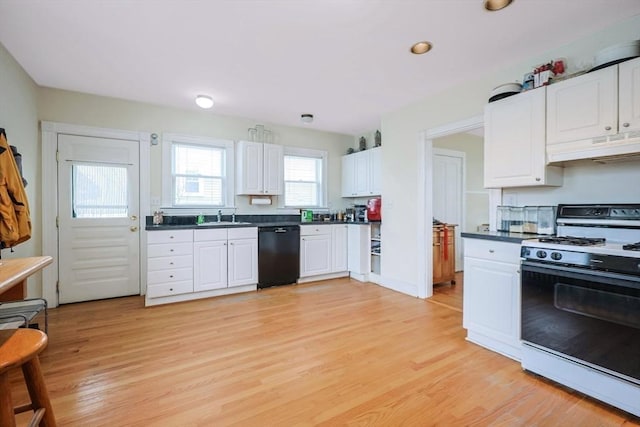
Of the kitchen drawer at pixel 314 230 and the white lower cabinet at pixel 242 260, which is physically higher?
the kitchen drawer at pixel 314 230

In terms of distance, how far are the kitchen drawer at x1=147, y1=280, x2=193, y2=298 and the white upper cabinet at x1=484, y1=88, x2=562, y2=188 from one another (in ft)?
11.3

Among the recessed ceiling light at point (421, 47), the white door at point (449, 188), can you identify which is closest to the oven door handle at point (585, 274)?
the recessed ceiling light at point (421, 47)

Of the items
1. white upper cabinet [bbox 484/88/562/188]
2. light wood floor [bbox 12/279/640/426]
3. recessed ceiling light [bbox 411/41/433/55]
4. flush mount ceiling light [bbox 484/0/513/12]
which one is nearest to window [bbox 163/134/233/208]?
light wood floor [bbox 12/279/640/426]

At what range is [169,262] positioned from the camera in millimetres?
3494

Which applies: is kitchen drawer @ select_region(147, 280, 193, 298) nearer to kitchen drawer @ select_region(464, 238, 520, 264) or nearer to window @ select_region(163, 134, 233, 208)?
window @ select_region(163, 134, 233, 208)

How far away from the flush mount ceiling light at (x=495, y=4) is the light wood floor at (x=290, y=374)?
249 cm

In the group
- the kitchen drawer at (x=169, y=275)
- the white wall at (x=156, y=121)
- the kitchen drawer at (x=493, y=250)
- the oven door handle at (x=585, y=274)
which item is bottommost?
the kitchen drawer at (x=169, y=275)

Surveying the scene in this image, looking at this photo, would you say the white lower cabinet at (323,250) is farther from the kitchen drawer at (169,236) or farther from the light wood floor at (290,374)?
the kitchen drawer at (169,236)

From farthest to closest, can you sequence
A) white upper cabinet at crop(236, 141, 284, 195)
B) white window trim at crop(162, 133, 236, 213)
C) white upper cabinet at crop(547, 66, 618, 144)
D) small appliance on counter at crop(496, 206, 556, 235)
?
white upper cabinet at crop(236, 141, 284, 195)
white window trim at crop(162, 133, 236, 213)
small appliance on counter at crop(496, 206, 556, 235)
white upper cabinet at crop(547, 66, 618, 144)

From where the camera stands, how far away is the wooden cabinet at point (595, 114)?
6.07 feet

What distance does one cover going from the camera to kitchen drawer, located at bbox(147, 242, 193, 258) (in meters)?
3.42

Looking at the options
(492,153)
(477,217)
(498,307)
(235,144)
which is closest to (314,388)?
(498,307)

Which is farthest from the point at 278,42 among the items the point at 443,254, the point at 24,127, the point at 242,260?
the point at 443,254

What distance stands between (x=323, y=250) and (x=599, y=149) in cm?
332
